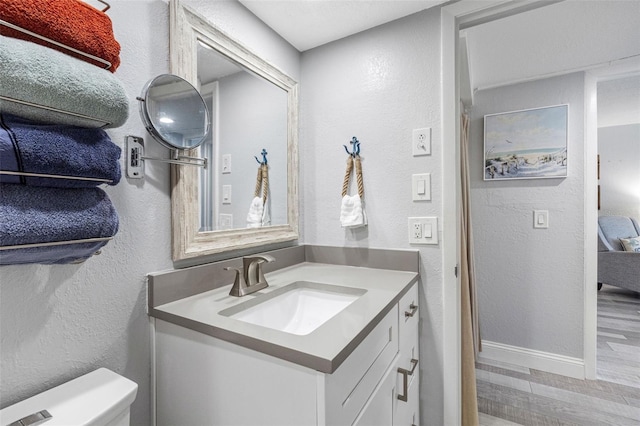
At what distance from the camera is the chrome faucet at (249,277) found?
41.0 inches

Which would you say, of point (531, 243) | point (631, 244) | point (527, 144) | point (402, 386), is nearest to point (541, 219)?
point (531, 243)

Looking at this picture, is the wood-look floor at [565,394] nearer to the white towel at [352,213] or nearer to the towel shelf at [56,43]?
the white towel at [352,213]

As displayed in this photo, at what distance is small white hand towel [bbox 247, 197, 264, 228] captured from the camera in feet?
4.33

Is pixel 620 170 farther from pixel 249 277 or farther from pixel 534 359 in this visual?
pixel 249 277

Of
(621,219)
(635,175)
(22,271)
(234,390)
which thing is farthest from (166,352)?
(635,175)

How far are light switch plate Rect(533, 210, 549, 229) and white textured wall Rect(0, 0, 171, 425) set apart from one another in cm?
235

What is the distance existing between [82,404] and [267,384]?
39 centimetres

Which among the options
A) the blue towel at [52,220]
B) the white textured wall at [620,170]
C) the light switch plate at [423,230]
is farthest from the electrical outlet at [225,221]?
the white textured wall at [620,170]

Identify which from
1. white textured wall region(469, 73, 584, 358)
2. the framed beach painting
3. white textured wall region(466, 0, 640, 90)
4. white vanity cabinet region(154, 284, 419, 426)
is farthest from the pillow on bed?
white vanity cabinet region(154, 284, 419, 426)

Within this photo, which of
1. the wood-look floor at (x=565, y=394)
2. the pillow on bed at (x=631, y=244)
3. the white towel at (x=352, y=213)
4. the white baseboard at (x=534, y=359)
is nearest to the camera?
the white towel at (x=352, y=213)

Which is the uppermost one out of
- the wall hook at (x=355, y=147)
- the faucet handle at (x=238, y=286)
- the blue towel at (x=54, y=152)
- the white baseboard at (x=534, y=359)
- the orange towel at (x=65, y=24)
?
the orange towel at (x=65, y=24)

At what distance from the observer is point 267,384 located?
2.28 ft

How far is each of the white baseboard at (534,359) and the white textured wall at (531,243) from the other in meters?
0.04

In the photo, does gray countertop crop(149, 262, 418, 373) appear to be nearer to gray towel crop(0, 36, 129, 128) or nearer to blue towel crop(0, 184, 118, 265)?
blue towel crop(0, 184, 118, 265)
